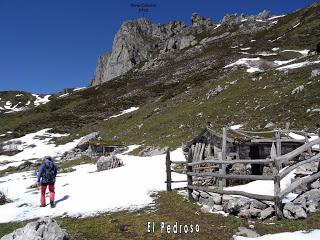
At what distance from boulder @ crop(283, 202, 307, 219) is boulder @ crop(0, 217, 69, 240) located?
7343mm

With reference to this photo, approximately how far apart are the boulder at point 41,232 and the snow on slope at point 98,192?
5.07 m

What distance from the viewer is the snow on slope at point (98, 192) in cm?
1908

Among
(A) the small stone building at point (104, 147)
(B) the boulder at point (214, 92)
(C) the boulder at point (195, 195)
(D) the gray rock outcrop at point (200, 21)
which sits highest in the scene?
(D) the gray rock outcrop at point (200, 21)

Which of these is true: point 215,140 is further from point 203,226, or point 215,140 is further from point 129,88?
point 129,88

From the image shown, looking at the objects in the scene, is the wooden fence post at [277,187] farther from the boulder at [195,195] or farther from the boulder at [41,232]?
the boulder at [41,232]

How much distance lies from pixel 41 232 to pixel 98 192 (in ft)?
33.3

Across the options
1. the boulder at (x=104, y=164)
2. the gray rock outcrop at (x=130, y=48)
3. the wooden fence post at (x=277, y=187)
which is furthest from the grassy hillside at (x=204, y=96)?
the gray rock outcrop at (x=130, y=48)

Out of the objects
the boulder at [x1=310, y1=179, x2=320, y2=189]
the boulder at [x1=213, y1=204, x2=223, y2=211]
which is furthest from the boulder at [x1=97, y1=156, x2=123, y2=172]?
the boulder at [x1=310, y1=179, x2=320, y2=189]

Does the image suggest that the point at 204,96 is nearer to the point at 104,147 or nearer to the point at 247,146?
the point at 104,147

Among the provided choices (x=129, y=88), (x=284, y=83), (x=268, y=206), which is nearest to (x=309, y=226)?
(x=268, y=206)

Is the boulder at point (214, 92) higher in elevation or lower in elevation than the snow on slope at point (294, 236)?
higher

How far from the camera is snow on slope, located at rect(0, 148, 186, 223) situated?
19078 mm

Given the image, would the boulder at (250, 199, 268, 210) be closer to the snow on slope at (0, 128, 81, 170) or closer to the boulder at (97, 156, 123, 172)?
the boulder at (97, 156, 123, 172)

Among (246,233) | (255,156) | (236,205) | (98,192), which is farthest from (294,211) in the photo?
(98,192)
